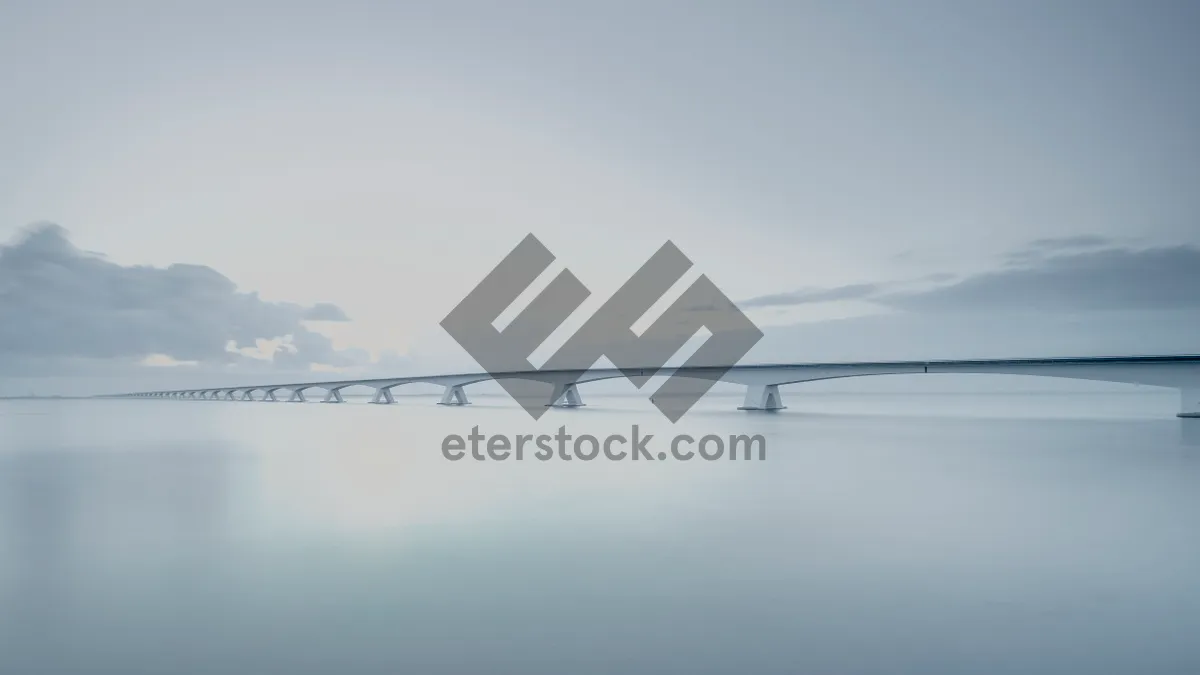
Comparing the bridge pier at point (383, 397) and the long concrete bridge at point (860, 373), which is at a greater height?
the bridge pier at point (383, 397)

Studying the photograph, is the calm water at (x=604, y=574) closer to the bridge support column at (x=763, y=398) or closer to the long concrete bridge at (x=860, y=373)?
the long concrete bridge at (x=860, y=373)

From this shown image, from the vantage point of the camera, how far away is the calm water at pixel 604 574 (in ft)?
13.0

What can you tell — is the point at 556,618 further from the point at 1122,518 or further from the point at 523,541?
the point at 1122,518

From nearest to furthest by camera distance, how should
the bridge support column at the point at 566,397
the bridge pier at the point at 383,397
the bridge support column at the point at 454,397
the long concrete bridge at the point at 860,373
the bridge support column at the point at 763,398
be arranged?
the long concrete bridge at the point at 860,373 → the bridge support column at the point at 763,398 → the bridge support column at the point at 566,397 → the bridge support column at the point at 454,397 → the bridge pier at the point at 383,397

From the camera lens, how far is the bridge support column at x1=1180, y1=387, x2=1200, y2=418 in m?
34.1

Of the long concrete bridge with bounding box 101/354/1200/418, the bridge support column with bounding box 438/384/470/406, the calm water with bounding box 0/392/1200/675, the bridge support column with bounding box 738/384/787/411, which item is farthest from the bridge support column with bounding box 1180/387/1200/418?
the bridge support column with bounding box 438/384/470/406

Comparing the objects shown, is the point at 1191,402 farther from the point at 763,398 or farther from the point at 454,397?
the point at 454,397

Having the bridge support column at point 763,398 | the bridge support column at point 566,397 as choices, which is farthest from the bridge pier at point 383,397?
the bridge support column at point 763,398

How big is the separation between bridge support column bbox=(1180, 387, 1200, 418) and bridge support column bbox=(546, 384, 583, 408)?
41.0 metres

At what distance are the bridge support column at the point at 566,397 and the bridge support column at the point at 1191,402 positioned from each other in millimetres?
41011

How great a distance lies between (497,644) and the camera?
13.5ft

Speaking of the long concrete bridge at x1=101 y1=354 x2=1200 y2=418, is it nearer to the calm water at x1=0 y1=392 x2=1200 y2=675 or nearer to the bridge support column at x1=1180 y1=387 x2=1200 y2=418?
the bridge support column at x1=1180 y1=387 x2=1200 y2=418

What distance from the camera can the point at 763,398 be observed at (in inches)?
1905

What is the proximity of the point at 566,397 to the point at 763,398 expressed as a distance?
20.3 metres
